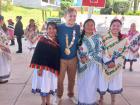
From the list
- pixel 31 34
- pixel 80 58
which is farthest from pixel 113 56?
pixel 31 34

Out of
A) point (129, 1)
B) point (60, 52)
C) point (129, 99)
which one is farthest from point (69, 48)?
point (129, 1)

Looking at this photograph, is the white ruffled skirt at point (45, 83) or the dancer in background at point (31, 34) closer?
the white ruffled skirt at point (45, 83)

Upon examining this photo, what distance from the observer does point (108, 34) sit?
6875mm

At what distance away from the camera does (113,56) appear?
6879 millimetres

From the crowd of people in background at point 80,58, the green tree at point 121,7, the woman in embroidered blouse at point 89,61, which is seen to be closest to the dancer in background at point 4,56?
the crowd of people in background at point 80,58

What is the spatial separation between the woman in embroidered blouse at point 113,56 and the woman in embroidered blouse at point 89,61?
15cm

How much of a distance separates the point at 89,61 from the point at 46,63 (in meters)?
0.85

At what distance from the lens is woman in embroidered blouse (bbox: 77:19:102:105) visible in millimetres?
6707

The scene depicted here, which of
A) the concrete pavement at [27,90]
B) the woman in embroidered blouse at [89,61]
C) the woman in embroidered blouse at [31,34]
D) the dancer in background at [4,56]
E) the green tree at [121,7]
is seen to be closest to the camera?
the woman in embroidered blouse at [89,61]

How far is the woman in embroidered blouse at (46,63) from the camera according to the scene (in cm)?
650

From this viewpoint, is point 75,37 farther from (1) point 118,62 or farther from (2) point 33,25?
(2) point 33,25

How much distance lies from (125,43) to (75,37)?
1.00m

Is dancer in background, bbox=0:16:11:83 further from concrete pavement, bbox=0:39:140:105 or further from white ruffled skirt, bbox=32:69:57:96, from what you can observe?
white ruffled skirt, bbox=32:69:57:96

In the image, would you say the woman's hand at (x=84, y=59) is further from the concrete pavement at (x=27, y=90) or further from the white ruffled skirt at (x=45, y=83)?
the concrete pavement at (x=27, y=90)
